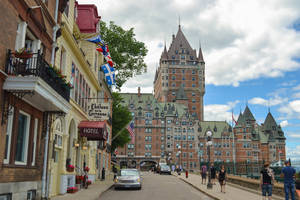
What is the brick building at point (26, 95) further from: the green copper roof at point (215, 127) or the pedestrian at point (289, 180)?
the green copper roof at point (215, 127)

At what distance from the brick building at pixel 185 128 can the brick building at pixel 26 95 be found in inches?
3581

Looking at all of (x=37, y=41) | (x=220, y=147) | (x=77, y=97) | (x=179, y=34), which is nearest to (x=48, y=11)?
(x=37, y=41)

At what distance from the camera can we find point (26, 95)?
11664 mm

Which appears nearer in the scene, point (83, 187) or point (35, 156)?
point (35, 156)

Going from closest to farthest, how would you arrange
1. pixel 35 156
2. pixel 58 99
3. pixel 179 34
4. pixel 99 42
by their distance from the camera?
pixel 58 99 < pixel 35 156 < pixel 99 42 < pixel 179 34

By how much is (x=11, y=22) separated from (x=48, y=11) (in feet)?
13.1

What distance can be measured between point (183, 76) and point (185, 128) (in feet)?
104

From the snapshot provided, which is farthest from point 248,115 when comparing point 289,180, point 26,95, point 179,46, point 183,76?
point 26,95

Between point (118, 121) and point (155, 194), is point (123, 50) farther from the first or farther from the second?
point (155, 194)

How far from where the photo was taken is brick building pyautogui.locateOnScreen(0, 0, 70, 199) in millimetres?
10523

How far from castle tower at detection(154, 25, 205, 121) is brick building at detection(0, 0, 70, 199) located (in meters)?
120

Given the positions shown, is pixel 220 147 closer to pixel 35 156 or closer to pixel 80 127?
pixel 80 127

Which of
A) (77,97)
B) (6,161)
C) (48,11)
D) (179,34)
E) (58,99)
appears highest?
(179,34)

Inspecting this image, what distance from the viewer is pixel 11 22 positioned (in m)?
11.0
